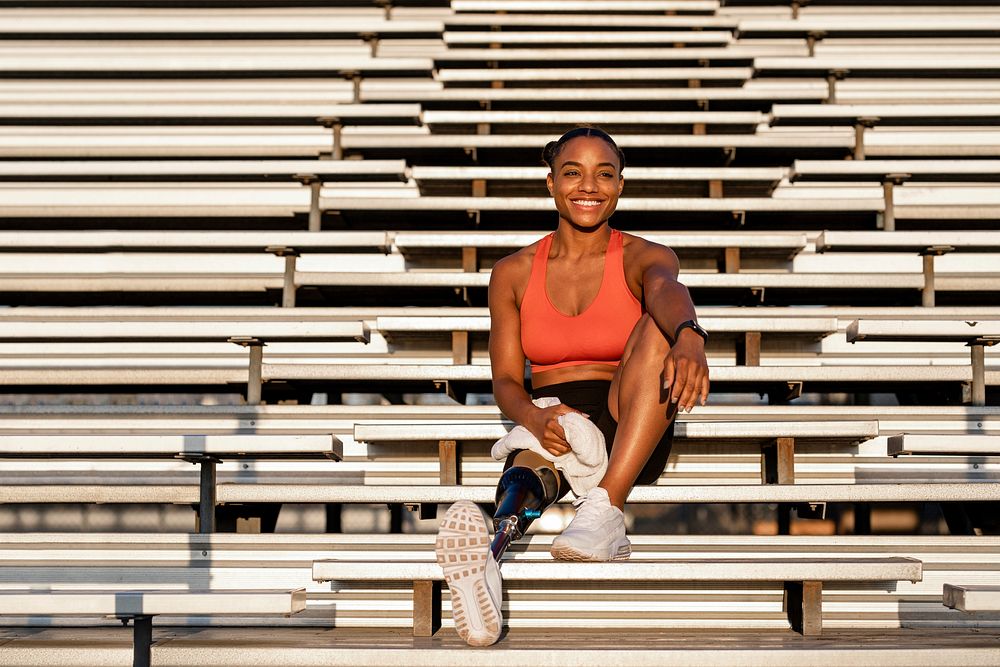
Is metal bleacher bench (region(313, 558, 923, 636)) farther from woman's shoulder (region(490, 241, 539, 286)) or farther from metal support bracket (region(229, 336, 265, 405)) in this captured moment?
Answer: metal support bracket (region(229, 336, 265, 405))

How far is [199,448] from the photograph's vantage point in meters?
2.40

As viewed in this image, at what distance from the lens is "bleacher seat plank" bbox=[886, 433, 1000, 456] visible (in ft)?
7.89

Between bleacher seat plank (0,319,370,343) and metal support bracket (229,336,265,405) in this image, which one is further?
bleacher seat plank (0,319,370,343)

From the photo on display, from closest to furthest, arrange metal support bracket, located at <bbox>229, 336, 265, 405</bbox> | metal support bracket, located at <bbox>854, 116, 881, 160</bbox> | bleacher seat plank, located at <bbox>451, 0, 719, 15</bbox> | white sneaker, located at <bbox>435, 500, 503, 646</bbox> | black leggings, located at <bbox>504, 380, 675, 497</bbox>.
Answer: white sneaker, located at <bbox>435, 500, 503, 646</bbox>
black leggings, located at <bbox>504, 380, 675, 497</bbox>
metal support bracket, located at <bbox>229, 336, 265, 405</bbox>
metal support bracket, located at <bbox>854, 116, 881, 160</bbox>
bleacher seat plank, located at <bbox>451, 0, 719, 15</bbox>

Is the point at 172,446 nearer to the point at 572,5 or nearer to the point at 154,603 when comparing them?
the point at 154,603

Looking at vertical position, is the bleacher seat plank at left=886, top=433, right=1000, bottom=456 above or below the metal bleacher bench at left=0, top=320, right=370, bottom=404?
below

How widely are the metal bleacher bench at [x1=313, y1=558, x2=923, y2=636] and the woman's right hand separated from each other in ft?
0.70

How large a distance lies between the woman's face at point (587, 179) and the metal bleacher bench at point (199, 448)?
0.80 m

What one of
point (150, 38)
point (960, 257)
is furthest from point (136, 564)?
point (150, 38)

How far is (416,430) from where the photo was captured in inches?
97.3

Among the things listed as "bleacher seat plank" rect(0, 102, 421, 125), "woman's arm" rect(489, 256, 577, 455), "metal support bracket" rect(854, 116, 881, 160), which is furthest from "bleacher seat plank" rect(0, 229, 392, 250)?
"metal support bracket" rect(854, 116, 881, 160)

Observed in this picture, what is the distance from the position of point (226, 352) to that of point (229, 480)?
597mm

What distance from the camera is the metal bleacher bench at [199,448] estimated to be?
232 centimetres

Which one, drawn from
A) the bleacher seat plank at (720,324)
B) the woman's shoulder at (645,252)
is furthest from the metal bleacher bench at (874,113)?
the woman's shoulder at (645,252)
